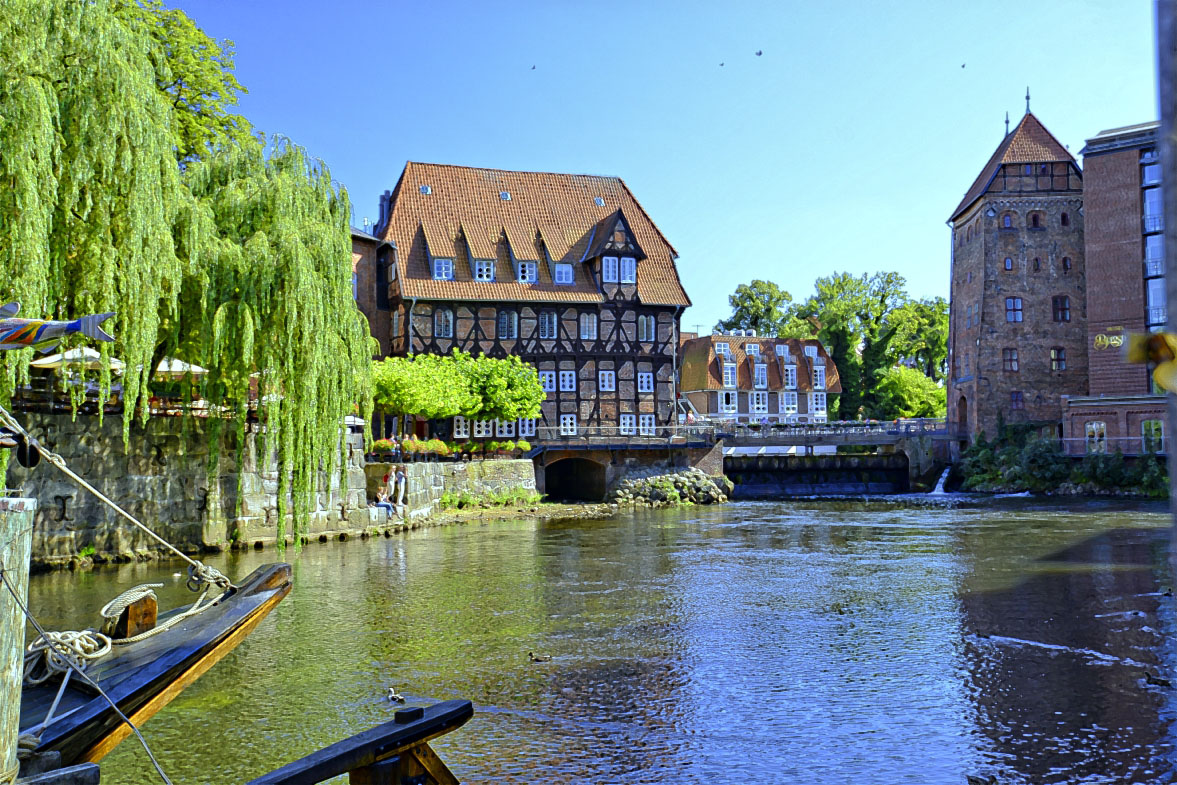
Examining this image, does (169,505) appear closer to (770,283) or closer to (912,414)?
(912,414)

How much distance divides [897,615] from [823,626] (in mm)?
1431

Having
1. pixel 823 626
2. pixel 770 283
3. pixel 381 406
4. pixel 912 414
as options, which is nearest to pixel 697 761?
pixel 823 626

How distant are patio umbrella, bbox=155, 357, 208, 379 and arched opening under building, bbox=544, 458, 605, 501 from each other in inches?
997

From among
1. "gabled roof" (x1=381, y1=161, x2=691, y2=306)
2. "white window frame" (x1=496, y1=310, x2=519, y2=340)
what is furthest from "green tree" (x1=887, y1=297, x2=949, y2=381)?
"white window frame" (x1=496, y1=310, x2=519, y2=340)

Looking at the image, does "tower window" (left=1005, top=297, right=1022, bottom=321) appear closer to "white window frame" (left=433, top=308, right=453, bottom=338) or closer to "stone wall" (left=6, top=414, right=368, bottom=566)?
"white window frame" (left=433, top=308, right=453, bottom=338)

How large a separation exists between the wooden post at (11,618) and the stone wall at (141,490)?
44.8 feet

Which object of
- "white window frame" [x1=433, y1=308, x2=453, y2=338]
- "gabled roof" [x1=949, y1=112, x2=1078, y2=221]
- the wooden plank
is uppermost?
"gabled roof" [x1=949, y1=112, x2=1078, y2=221]

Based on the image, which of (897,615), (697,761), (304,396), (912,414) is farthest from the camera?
(912,414)

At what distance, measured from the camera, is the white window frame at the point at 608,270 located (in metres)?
45.5

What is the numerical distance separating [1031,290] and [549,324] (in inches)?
1090

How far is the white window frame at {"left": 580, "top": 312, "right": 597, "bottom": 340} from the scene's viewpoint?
149 ft

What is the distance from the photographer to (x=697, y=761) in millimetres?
8250

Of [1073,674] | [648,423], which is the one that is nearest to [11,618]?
[1073,674]

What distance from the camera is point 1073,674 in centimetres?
1065
